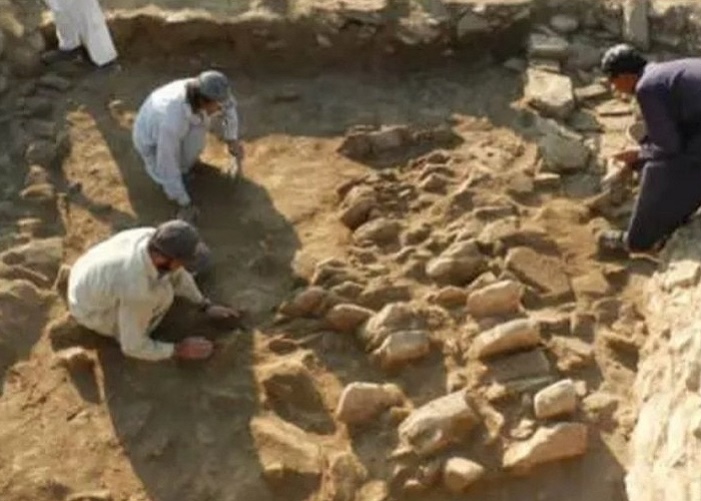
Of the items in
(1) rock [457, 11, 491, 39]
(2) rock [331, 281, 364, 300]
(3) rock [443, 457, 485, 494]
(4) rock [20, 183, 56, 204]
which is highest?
(1) rock [457, 11, 491, 39]

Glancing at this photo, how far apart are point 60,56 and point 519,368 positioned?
13.3 feet

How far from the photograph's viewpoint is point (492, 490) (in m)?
5.51

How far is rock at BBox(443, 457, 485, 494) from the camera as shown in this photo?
545 cm

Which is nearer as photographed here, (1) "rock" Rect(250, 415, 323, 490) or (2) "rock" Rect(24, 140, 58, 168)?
(1) "rock" Rect(250, 415, 323, 490)

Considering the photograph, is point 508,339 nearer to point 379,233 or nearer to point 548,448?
point 548,448

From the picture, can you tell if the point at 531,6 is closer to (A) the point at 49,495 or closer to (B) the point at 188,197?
(B) the point at 188,197

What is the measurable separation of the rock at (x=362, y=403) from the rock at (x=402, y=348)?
0.78ft

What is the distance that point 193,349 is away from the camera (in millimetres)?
6102

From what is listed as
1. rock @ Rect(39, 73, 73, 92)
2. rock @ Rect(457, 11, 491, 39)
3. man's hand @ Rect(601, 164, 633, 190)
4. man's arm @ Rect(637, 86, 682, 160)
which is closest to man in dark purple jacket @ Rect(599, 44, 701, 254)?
man's arm @ Rect(637, 86, 682, 160)

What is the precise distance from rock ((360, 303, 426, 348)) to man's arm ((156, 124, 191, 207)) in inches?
56.2

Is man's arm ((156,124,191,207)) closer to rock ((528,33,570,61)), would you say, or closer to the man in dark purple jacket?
the man in dark purple jacket

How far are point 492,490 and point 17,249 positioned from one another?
2.98 metres

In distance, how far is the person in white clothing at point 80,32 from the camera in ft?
26.5

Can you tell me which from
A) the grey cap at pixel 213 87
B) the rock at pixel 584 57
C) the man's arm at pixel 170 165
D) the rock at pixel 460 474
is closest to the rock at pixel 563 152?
the rock at pixel 584 57
